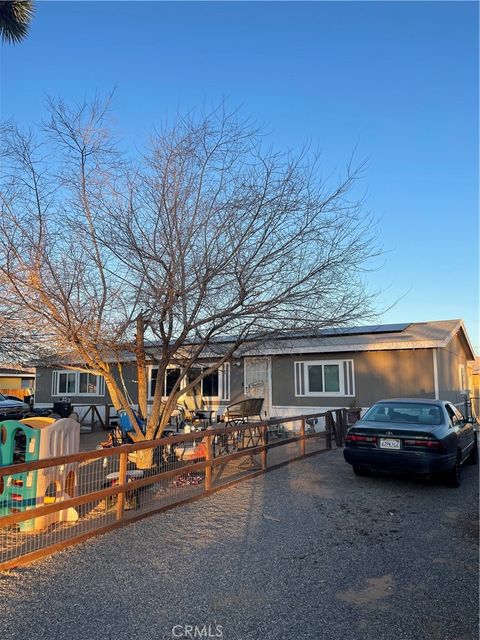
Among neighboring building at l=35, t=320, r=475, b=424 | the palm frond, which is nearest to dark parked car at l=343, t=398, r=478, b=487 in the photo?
neighboring building at l=35, t=320, r=475, b=424

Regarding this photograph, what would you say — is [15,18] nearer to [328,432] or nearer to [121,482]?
[121,482]

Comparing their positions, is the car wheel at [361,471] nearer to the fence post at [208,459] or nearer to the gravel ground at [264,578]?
the gravel ground at [264,578]

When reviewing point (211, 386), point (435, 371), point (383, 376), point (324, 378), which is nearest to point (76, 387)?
point (211, 386)

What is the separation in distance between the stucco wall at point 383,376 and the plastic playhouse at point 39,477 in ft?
34.1

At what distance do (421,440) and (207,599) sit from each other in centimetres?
474

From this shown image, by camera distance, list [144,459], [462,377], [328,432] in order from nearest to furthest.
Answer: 1. [144,459]
2. [328,432]
3. [462,377]

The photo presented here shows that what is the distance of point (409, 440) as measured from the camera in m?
7.47

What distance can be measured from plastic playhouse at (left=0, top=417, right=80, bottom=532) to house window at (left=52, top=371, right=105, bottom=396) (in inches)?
553

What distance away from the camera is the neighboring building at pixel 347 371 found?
1424 centimetres

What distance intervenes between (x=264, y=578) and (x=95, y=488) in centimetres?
402

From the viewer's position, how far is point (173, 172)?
7.61 meters

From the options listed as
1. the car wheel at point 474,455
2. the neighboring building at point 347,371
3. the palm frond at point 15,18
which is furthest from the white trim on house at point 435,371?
the palm frond at point 15,18

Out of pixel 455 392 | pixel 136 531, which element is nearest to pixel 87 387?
pixel 455 392

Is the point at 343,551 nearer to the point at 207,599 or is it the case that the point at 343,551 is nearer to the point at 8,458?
the point at 207,599
